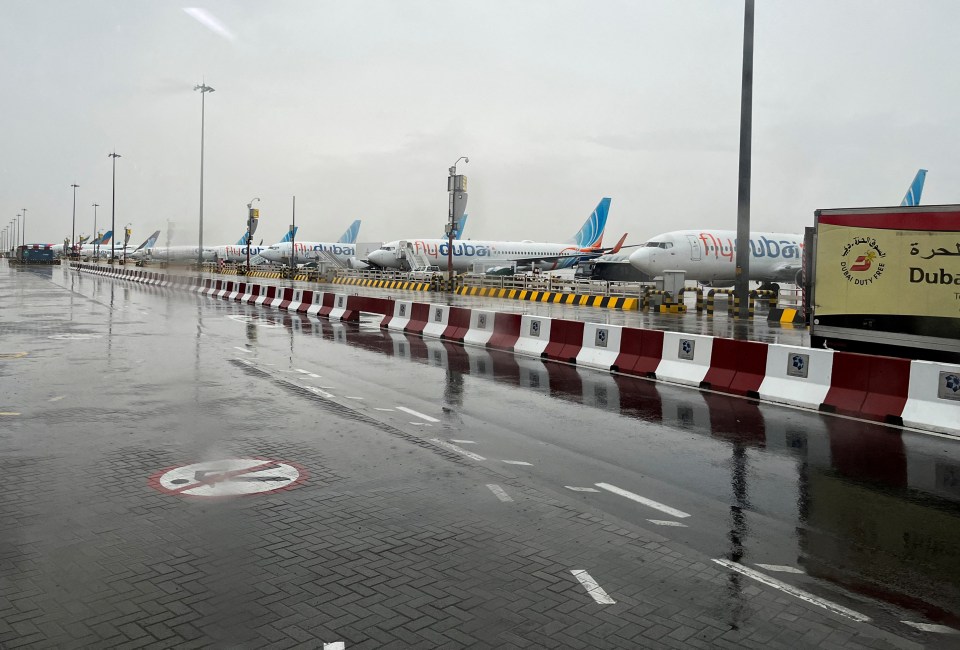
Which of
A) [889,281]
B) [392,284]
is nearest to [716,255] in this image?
[392,284]

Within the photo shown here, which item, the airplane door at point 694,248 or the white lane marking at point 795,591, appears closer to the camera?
the white lane marking at point 795,591

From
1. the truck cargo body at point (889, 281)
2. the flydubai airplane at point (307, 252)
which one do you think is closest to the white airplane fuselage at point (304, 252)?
the flydubai airplane at point (307, 252)

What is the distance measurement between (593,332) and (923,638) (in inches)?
466

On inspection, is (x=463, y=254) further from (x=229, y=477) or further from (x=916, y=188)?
(x=229, y=477)

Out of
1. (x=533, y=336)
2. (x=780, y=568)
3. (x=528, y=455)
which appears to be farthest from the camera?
(x=533, y=336)

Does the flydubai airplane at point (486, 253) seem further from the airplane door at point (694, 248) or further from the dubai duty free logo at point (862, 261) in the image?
the dubai duty free logo at point (862, 261)

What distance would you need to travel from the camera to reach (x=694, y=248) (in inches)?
1480

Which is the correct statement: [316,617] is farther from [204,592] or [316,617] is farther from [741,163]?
[741,163]

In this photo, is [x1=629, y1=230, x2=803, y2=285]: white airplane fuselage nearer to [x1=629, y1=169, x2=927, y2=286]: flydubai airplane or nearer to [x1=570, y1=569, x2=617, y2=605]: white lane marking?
[x1=629, y1=169, x2=927, y2=286]: flydubai airplane

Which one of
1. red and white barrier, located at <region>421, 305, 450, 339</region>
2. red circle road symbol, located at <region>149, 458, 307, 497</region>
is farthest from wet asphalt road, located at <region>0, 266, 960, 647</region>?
red and white barrier, located at <region>421, 305, 450, 339</region>

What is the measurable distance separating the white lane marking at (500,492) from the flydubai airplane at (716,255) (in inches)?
1250

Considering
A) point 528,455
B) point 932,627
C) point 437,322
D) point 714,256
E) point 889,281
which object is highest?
point 714,256

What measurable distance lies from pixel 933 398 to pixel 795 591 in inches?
256

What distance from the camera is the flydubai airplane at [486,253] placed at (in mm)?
64688
